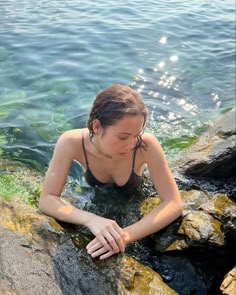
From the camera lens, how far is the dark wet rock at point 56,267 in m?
2.86

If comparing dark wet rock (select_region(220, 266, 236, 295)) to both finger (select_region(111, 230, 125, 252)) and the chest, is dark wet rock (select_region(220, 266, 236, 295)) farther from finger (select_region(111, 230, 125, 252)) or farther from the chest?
the chest

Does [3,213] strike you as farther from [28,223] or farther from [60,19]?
[60,19]

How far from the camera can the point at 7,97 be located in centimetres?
764

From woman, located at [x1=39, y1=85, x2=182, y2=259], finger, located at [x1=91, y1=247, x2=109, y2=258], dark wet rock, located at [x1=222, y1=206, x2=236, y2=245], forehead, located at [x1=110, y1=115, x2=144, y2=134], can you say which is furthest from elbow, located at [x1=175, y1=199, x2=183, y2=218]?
finger, located at [x1=91, y1=247, x2=109, y2=258]

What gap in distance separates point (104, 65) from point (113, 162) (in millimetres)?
5284

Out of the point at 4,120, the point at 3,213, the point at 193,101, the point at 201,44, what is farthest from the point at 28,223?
the point at 201,44

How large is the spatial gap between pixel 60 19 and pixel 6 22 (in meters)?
1.43

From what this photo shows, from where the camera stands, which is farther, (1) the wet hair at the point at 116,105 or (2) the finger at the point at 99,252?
(1) the wet hair at the point at 116,105

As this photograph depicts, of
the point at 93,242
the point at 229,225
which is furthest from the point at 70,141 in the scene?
the point at 229,225

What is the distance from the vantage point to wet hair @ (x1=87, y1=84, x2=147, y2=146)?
348cm

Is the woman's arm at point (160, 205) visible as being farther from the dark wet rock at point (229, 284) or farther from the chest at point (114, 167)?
the dark wet rock at point (229, 284)

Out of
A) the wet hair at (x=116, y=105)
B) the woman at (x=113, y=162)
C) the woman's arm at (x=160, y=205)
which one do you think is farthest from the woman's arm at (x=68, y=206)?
the wet hair at (x=116, y=105)

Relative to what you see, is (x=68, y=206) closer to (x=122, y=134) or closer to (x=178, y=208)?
(x=122, y=134)

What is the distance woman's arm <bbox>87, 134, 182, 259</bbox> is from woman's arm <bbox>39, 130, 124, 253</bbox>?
0.22 meters
